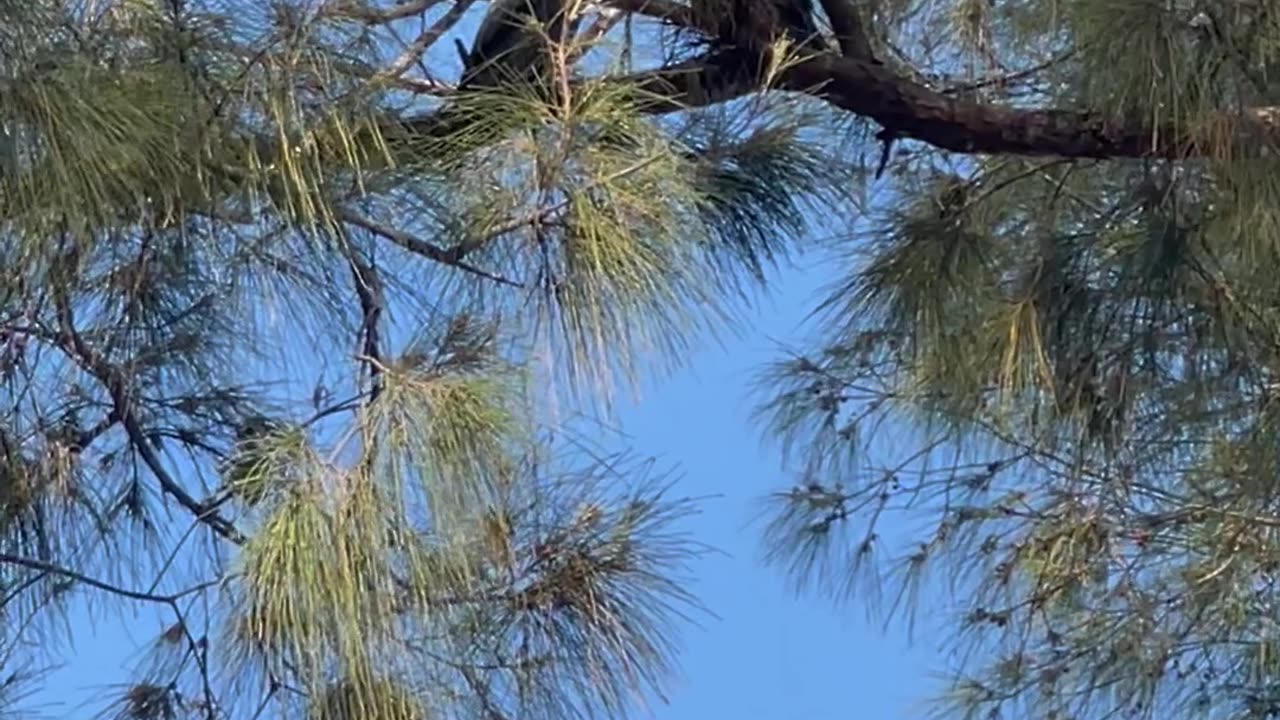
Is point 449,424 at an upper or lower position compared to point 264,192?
lower

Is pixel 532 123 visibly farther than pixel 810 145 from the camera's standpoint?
No

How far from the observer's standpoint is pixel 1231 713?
49.1 inches

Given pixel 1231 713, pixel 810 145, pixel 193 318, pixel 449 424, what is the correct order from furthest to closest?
pixel 1231 713 < pixel 810 145 < pixel 193 318 < pixel 449 424

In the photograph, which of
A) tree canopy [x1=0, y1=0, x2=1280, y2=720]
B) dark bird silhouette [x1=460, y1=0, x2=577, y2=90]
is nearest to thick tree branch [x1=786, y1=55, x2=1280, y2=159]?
tree canopy [x1=0, y1=0, x2=1280, y2=720]

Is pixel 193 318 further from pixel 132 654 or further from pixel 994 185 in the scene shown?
pixel 994 185

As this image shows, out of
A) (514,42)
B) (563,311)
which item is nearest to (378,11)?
(514,42)

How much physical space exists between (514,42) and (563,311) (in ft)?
0.57

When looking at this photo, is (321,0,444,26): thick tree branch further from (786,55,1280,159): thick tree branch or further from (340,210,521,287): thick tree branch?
(786,55,1280,159): thick tree branch

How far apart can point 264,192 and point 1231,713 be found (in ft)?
2.57

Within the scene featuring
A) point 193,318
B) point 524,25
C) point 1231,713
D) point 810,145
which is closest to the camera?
point 524,25

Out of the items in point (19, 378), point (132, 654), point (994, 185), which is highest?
point (994, 185)

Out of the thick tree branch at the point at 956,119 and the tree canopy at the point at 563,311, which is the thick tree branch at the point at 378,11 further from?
the thick tree branch at the point at 956,119

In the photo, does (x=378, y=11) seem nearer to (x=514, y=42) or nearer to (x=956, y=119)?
(x=514, y=42)

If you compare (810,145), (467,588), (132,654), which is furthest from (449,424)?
(810,145)
